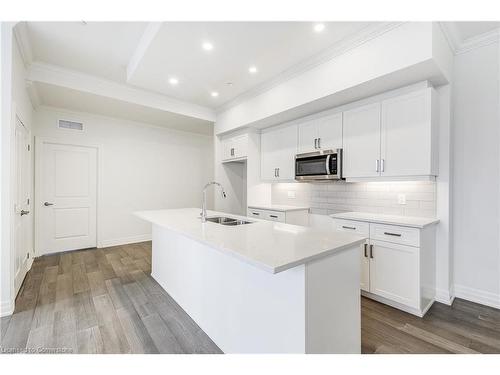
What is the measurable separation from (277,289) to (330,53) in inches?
101

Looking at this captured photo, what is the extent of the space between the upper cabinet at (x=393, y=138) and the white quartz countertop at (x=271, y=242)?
135 cm

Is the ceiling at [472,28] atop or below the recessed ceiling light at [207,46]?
atop

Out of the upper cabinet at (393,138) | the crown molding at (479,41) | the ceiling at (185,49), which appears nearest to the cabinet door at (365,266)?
the upper cabinet at (393,138)

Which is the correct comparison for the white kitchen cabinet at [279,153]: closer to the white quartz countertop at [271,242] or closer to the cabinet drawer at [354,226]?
the cabinet drawer at [354,226]

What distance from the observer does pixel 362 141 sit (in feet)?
9.64

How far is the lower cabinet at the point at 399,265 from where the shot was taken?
2297 mm

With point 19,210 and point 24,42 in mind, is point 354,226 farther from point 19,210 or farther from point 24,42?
point 24,42

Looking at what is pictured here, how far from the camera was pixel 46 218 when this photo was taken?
423 centimetres

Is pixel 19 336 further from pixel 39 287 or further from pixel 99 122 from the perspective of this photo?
pixel 99 122

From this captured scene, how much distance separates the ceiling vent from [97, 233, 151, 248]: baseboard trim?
2.21 meters

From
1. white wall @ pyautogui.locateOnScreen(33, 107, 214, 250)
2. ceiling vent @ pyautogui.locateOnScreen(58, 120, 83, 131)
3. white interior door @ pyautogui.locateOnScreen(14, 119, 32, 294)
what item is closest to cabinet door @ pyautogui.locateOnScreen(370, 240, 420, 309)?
white interior door @ pyautogui.locateOnScreen(14, 119, 32, 294)

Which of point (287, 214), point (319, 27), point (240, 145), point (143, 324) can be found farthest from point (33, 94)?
point (287, 214)

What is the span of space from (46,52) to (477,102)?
5039 millimetres
